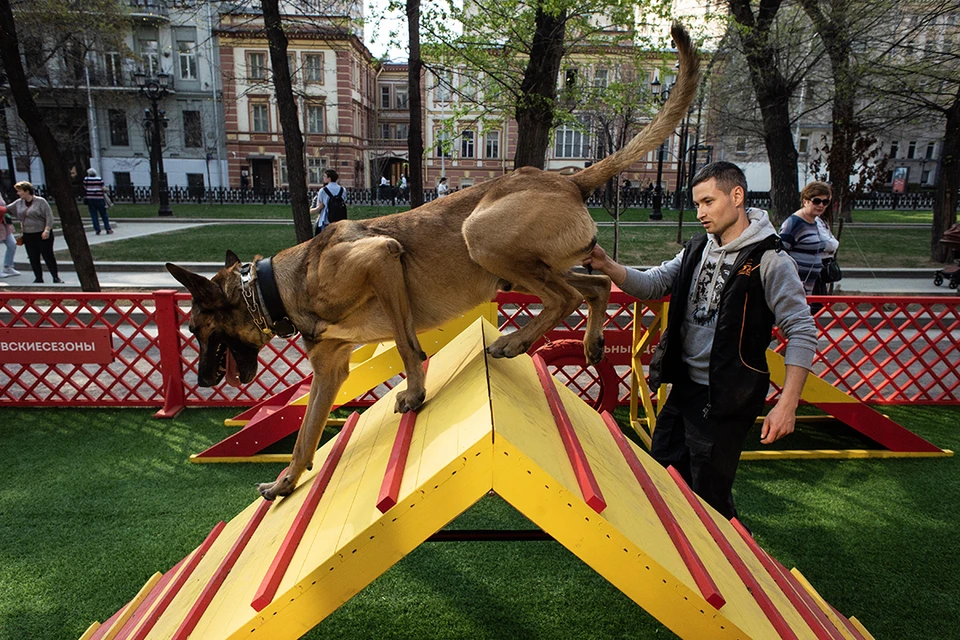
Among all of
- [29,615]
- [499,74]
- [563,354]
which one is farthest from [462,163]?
[29,615]

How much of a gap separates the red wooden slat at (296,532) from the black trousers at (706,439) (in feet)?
6.36

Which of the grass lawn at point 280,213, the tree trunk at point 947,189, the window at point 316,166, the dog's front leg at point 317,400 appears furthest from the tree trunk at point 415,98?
the window at point 316,166

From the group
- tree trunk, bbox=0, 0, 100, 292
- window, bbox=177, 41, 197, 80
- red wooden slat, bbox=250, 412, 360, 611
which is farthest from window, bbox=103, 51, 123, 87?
red wooden slat, bbox=250, 412, 360, 611

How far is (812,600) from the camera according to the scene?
311 centimetres

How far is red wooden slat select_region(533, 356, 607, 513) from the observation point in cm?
189

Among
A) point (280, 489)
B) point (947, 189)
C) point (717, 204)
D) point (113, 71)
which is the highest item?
point (113, 71)

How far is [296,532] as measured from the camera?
7.49 ft

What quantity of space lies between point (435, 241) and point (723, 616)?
6.37ft

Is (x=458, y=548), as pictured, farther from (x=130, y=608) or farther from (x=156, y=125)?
(x=156, y=125)

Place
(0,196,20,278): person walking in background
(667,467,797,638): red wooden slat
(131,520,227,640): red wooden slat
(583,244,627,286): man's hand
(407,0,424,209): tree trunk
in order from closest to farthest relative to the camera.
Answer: (667,467,797,638): red wooden slat < (131,520,227,640): red wooden slat < (583,244,627,286): man's hand < (407,0,424,209): tree trunk < (0,196,20,278): person walking in background

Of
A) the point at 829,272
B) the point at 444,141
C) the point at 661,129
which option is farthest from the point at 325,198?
the point at 661,129

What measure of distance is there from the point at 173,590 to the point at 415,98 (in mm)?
10754

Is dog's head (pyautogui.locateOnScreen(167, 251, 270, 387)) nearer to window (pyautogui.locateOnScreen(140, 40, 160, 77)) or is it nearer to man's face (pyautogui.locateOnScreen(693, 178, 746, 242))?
man's face (pyautogui.locateOnScreen(693, 178, 746, 242))

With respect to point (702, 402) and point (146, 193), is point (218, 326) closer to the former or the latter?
point (702, 402)
